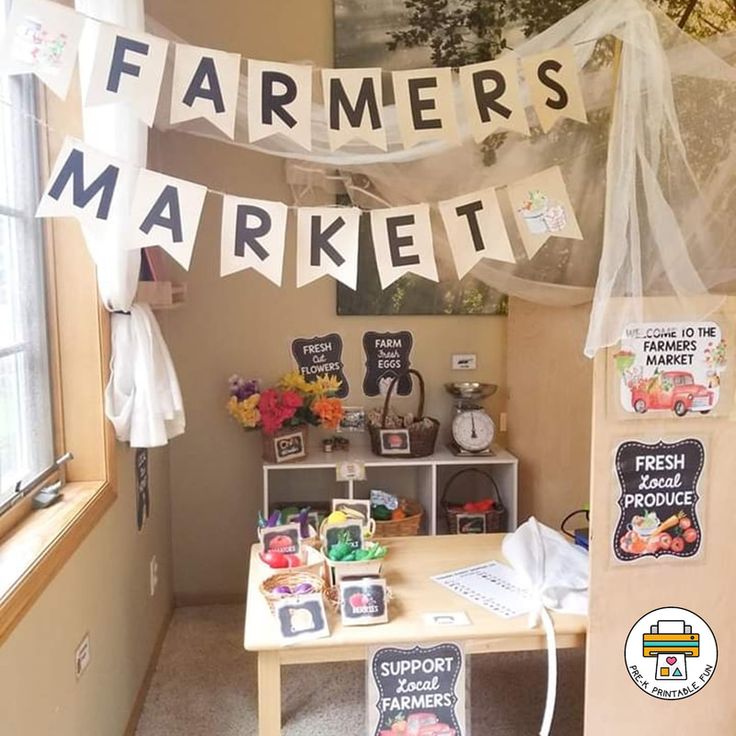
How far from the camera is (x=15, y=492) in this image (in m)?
1.69

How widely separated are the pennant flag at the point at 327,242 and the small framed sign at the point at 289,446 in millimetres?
1333

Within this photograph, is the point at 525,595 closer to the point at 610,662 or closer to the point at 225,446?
the point at 610,662

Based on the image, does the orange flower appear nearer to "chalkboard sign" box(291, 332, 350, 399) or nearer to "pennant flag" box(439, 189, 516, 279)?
"chalkboard sign" box(291, 332, 350, 399)

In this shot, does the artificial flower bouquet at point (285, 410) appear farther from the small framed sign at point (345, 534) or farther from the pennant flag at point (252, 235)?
the pennant flag at point (252, 235)

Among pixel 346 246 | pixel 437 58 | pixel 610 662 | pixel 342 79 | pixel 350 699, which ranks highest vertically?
pixel 437 58

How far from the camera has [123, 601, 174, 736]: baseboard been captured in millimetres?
2232

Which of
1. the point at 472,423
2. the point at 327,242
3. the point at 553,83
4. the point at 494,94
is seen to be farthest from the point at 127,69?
the point at 472,423

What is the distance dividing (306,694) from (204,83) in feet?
6.37

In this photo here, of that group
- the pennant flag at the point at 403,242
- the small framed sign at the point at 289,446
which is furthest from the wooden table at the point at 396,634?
the small framed sign at the point at 289,446

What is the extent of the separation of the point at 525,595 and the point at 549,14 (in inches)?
86.0

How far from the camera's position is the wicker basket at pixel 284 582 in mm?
1820

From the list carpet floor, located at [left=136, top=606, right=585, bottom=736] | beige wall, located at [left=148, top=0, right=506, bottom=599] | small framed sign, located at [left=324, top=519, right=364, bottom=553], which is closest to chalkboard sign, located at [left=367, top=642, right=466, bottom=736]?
small framed sign, located at [left=324, top=519, right=364, bottom=553]

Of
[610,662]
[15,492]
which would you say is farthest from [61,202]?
[610,662]

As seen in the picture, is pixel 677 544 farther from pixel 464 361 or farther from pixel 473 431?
pixel 464 361
